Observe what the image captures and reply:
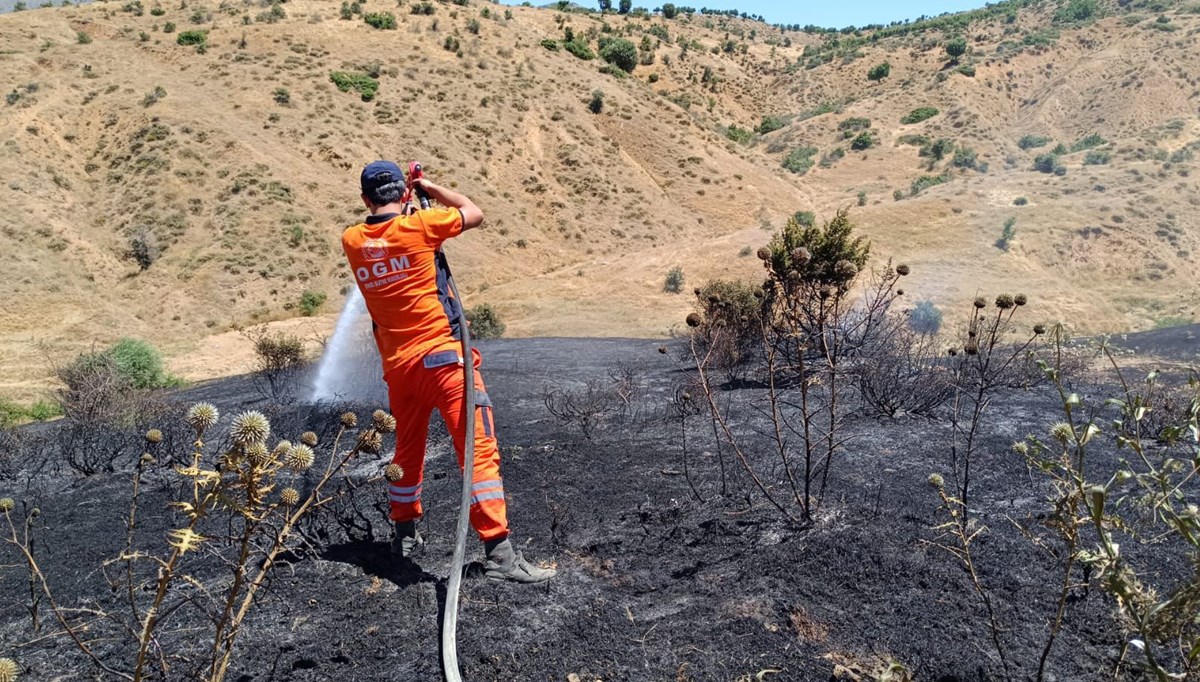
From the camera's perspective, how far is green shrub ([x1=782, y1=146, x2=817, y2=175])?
35844 mm

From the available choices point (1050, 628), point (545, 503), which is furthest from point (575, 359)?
point (1050, 628)

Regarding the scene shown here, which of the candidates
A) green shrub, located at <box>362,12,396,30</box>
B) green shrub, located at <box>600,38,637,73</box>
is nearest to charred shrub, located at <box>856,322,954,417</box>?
green shrub, located at <box>362,12,396,30</box>

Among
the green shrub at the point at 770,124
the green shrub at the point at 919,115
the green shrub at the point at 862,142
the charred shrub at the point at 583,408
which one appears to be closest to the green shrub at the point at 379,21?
the green shrub at the point at 770,124

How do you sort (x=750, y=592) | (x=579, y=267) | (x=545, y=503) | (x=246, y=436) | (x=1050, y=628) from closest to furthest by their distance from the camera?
(x=246, y=436)
(x=1050, y=628)
(x=750, y=592)
(x=545, y=503)
(x=579, y=267)

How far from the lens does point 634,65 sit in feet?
141

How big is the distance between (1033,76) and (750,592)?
1969 inches

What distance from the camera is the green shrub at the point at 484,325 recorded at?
51.5 feet

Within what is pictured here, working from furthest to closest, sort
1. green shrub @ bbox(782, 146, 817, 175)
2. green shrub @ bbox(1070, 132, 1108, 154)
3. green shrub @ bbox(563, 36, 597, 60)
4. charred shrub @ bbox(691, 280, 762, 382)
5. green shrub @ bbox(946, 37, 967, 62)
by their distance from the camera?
green shrub @ bbox(946, 37, 967, 62), green shrub @ bbox(563, 36, 597, 60), green shrub @ bbox(782, 146, 817, 175), green shrub @ bbox(1070, 132, 1108, 154), charred shrub @ bbox(691, 280, 762, 382)

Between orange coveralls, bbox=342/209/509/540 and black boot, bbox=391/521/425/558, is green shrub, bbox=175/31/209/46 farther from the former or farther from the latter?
black boot, bbox=391/521/425/558

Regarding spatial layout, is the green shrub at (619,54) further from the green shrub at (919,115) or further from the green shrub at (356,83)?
the green shrub at (356,83)

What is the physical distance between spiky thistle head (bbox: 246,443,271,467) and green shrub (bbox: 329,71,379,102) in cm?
2921

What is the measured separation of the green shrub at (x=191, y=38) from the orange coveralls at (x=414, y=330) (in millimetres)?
29982

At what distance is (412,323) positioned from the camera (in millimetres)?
3496

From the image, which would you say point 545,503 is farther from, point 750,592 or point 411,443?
point 750,592
